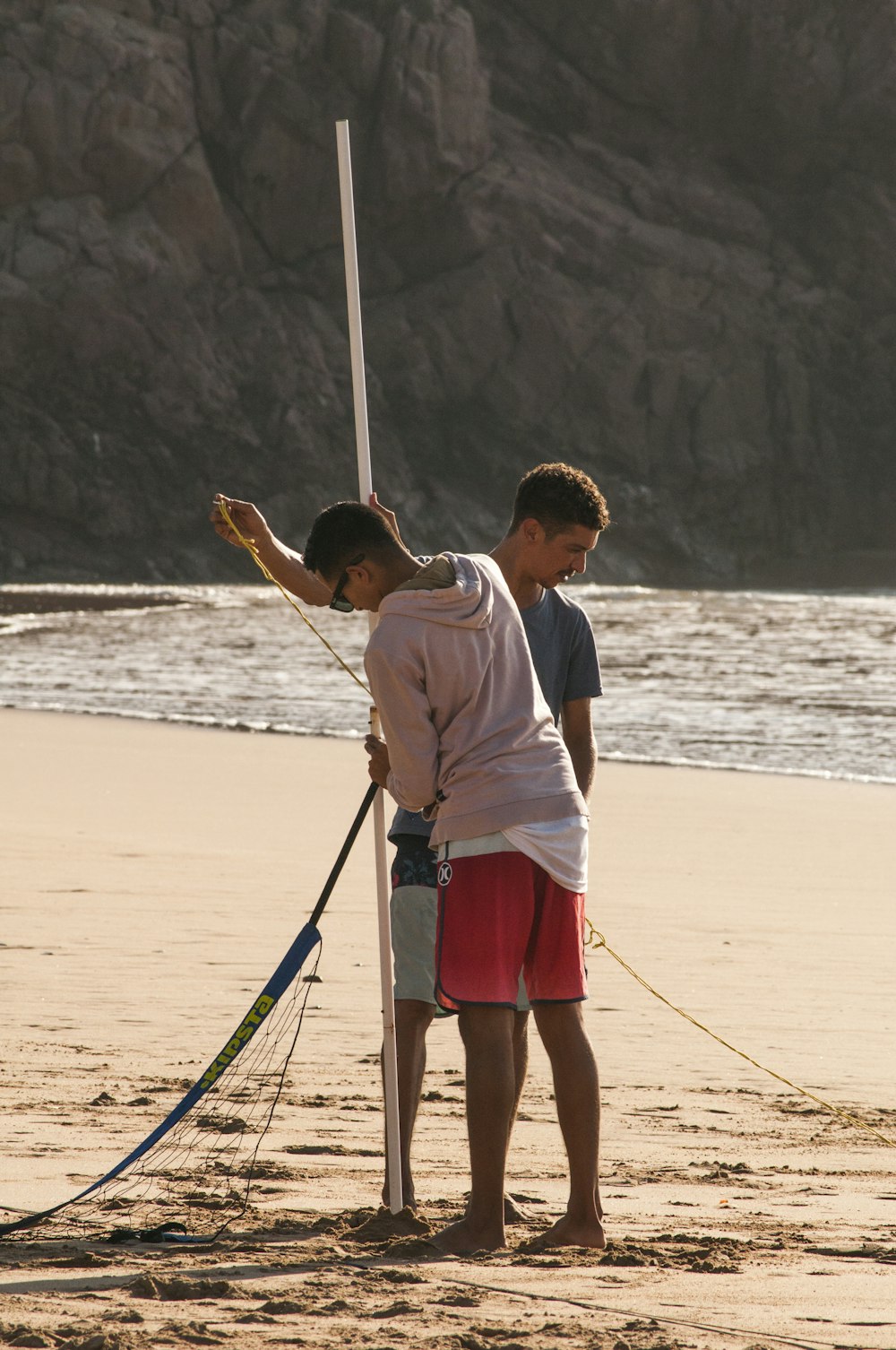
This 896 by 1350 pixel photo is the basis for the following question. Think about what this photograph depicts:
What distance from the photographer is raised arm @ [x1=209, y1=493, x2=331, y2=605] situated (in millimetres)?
3559

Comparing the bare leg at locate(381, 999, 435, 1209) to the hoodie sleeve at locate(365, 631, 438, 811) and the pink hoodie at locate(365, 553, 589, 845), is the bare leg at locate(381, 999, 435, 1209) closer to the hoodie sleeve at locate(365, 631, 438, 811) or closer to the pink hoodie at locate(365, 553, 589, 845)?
the pink hoodie at locate(365, 553, 589, 845)

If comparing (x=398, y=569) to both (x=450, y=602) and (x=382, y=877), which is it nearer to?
(x=450, y=602)

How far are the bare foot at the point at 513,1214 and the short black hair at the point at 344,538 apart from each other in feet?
4.49

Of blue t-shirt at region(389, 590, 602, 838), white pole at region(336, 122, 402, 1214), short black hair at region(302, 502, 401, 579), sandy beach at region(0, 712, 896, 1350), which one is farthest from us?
blue t-shirt at region(389, 590, 602, 838)

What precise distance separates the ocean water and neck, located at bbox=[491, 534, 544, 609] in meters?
8.99

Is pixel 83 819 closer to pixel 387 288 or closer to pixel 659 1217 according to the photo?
pixel 659 1217

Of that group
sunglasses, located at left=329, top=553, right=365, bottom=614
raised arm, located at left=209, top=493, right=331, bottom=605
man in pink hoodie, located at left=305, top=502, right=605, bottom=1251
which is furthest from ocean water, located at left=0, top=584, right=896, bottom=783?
sunglasses, located at left=329, top=553, right=365, bottom=614

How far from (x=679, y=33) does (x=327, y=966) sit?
62.6m

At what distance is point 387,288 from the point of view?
2325 inches

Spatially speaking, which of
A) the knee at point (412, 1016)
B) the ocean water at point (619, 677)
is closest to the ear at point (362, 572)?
the knee at point (412, 1016)

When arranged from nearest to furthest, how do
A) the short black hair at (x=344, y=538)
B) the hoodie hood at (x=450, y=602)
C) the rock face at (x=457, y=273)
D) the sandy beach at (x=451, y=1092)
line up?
the sandy beach at (x=451, y=1092)
the hoodie hood at (x=450, y=602)
the short black hair at (x=344, y=538)
the rock face at (x=457, y=273)

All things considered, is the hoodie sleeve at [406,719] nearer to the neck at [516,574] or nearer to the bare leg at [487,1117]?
the bare leg at [487,1117]

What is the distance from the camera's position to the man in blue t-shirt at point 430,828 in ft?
11.7

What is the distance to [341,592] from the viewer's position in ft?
10.7
